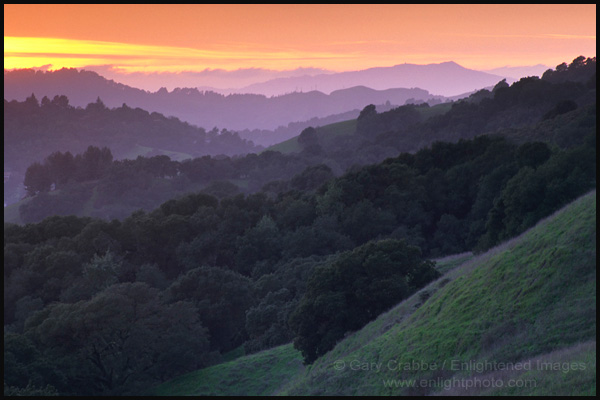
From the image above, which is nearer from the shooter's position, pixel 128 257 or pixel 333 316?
pixel 333 316

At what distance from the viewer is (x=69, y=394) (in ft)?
101

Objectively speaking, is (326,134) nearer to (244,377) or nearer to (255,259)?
(255,259)

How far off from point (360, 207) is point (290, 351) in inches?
1189

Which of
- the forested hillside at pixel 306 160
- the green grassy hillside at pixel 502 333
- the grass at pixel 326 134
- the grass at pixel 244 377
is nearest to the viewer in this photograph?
the green grassy hillside at pixel 502 333

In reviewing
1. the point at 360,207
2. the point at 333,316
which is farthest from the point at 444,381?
the point at 360,207

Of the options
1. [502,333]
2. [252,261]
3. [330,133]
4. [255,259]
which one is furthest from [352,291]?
[330,133]

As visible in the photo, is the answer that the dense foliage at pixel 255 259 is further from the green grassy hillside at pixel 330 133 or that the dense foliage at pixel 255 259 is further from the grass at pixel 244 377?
the green grassy hillside at pixel 330 133

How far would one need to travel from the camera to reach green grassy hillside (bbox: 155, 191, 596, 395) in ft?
39.6

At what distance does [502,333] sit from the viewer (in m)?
15.1

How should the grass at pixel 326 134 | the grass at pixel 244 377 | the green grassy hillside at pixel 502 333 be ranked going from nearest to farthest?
the green grassy hillside at pixel 502 333, the grass at pixel 244 377, the grass at pixel 326 134

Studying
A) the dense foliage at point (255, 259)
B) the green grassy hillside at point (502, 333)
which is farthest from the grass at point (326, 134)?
the green grassy hillside at point (502, 333)

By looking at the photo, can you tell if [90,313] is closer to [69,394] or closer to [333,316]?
[69,394]

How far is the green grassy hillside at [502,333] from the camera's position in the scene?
12.1 m

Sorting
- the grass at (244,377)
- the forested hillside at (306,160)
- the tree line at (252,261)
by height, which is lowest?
the grass at (244,377)
